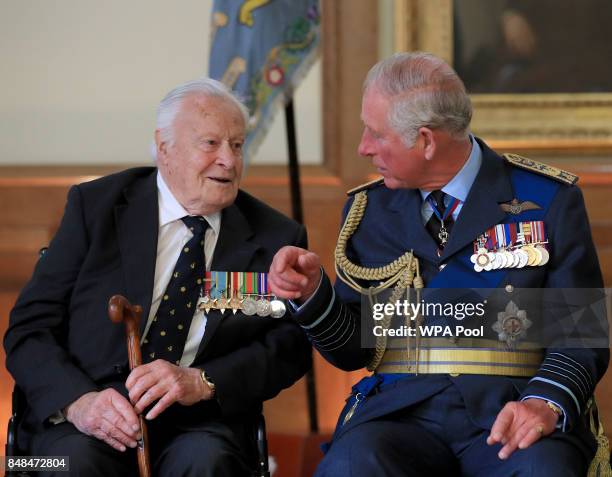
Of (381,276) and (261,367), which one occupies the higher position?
(381,276)

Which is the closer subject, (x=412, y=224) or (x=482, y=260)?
(x=482, y=260)

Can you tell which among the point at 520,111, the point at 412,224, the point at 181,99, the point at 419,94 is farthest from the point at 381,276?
the point at 520,111

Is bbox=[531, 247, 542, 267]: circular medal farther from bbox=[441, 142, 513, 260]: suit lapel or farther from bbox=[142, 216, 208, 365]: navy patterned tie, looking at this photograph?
bbox=[142, 216, 208, 365]: navy patterned tie

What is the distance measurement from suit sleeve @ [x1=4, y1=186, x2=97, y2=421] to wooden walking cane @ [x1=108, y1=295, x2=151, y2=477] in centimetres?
17

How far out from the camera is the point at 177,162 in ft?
9.43

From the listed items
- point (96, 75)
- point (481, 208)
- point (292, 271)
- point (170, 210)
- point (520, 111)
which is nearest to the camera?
point (292, 271)

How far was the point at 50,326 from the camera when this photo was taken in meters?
2.77

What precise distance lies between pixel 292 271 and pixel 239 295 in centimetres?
40

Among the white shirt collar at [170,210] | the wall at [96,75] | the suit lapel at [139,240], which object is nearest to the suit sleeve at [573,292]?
the white shirt collar at [170,210]

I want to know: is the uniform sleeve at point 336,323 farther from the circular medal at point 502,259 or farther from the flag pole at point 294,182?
the flag pole at point 294,182

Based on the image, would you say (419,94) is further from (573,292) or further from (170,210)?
(170,210)

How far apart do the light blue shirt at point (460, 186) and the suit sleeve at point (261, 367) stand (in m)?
0.52

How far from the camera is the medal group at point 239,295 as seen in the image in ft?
9.18

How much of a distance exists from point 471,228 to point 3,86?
3.22 meters
